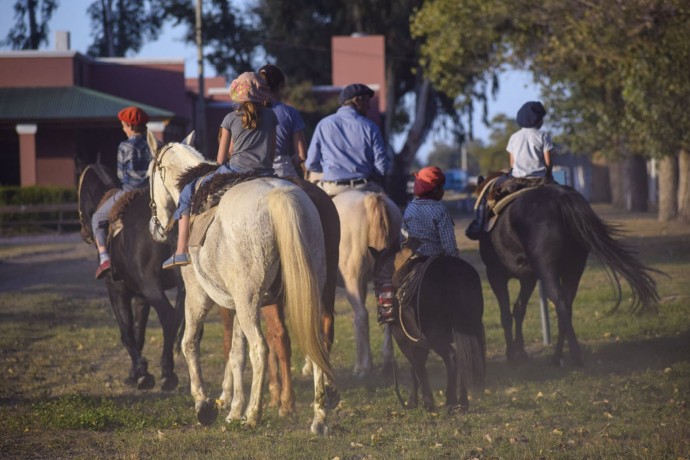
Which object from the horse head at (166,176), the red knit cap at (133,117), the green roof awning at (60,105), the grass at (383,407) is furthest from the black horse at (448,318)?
the green roof awning at (60,105)

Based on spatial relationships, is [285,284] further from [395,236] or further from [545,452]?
[395,236]

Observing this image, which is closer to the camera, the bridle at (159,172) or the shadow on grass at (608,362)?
the bridle at (159,172)

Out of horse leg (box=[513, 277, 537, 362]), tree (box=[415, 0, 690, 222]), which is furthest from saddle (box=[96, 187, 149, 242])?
tree (box=[415, 0, 690, 222])

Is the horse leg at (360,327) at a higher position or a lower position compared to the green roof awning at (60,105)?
lower

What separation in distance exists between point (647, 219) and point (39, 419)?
88.2 feet

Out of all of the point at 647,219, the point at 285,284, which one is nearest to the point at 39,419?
the point at 285,284

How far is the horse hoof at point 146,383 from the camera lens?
9.30 m

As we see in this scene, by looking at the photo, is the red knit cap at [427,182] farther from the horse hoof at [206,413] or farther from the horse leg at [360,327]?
the horse hoof at [206,413]

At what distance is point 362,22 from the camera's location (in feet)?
159

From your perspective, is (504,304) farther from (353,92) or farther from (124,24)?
(124,24)

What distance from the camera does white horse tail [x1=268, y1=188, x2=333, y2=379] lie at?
273 inches

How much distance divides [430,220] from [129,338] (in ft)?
11.7

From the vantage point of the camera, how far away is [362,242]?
9547mm

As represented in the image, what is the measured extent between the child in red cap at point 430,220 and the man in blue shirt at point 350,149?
206cm
